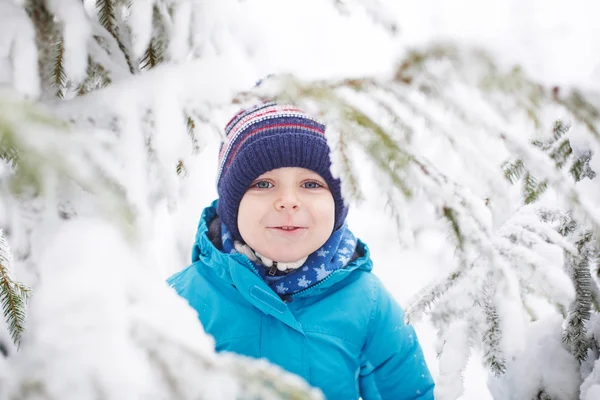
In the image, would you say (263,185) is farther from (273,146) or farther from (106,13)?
(106,13)

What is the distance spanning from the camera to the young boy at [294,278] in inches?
80.0

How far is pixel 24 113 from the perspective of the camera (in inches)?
26.8

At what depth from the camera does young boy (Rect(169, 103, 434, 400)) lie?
2031mm

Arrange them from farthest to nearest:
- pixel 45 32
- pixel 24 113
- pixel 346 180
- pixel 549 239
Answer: pixel 549 239
pixel 45 32
pixel 346 180
pixel 24 113

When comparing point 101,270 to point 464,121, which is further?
point 464,121

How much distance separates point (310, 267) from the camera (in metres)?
2.22

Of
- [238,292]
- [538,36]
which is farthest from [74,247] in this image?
[238,292]

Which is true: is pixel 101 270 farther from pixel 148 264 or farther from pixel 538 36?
pixel 538 36

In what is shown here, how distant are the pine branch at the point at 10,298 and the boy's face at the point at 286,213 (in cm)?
90

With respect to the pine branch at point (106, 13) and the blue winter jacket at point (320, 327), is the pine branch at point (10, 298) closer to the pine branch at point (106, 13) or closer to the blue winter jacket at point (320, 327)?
the pine branch at point (106, 13)

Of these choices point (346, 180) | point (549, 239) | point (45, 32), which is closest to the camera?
point (346, 180)

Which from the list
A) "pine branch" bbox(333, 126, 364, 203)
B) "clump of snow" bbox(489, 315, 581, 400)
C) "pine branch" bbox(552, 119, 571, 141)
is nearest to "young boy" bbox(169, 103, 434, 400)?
"clump of snow" bbox(489, 315, 581, 400)

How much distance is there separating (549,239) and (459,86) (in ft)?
2.56

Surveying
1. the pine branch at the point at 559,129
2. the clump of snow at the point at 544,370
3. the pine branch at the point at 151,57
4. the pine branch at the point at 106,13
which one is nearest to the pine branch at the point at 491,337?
the clump of snow at the point at 544,370
